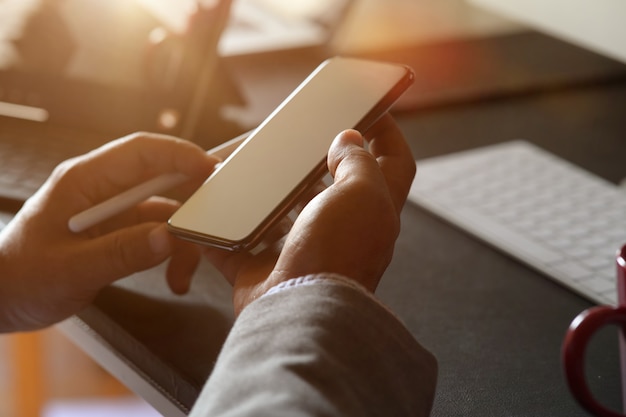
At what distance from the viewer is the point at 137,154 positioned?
68 centimetres

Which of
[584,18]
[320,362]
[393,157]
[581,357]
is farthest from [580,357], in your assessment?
[584,18]

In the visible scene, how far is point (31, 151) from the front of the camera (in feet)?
2.87

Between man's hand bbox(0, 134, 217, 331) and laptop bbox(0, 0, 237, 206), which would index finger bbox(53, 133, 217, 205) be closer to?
man's hand bbox(0, 134, 217, 331)

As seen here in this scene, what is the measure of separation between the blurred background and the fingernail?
293 mm

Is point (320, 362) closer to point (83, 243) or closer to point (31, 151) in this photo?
point (83, 243)

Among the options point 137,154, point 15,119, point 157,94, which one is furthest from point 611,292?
point 15,119

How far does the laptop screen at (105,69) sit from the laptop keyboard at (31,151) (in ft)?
0.07

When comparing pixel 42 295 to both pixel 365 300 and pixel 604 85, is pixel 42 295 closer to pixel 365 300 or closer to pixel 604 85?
pixel 365 300

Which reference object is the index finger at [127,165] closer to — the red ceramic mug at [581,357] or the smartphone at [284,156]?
the smartphone at [284,156]

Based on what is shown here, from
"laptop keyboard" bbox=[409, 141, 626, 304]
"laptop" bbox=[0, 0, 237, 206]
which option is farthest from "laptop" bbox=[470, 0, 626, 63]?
"laptop" bbox=[0, 0, 237, 206]

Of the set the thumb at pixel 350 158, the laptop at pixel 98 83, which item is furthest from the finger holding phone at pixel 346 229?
the laptop at pixel 98 83

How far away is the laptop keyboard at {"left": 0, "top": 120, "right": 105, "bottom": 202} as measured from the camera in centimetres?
80

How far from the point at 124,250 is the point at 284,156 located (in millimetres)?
132

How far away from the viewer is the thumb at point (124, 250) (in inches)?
25.1
